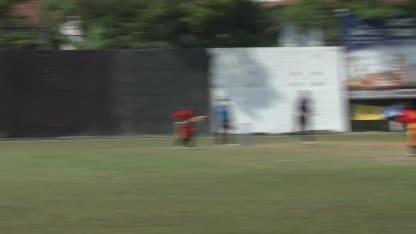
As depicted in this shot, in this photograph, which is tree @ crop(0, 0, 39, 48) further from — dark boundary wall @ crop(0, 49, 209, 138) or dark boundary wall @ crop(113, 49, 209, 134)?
dark boundary wall @ crop(113, 49, 209, 134)

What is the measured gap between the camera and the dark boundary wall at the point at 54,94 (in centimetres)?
2639

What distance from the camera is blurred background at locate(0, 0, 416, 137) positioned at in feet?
86.9

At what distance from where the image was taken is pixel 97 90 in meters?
26.7

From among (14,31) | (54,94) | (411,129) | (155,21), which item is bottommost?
(411,129)

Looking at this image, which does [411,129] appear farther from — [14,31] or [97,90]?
[14,31]

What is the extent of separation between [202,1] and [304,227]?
18860mm

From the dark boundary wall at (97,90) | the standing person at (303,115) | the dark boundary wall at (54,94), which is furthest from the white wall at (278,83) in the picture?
the dark boundary wall at (54,94)

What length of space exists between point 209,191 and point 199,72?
Answer: 15.8 m

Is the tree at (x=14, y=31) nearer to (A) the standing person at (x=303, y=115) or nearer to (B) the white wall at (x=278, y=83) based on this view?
(B) the white wall at (x=278, y=83)

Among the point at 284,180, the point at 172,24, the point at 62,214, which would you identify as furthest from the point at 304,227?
the point at 172,24

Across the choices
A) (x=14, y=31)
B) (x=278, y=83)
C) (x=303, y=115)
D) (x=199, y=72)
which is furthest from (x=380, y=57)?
(x=14, y=31)

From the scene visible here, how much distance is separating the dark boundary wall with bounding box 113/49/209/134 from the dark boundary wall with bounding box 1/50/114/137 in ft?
1.83

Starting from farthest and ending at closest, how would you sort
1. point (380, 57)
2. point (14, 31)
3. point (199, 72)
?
point (14, 31) → point (380, 57) → point (199, 72)

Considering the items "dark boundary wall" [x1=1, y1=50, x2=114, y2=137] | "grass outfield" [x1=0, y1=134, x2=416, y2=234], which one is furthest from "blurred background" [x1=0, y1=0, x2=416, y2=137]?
"grass outfield" [x1=0, y1=134, x2=416, y2=234]
